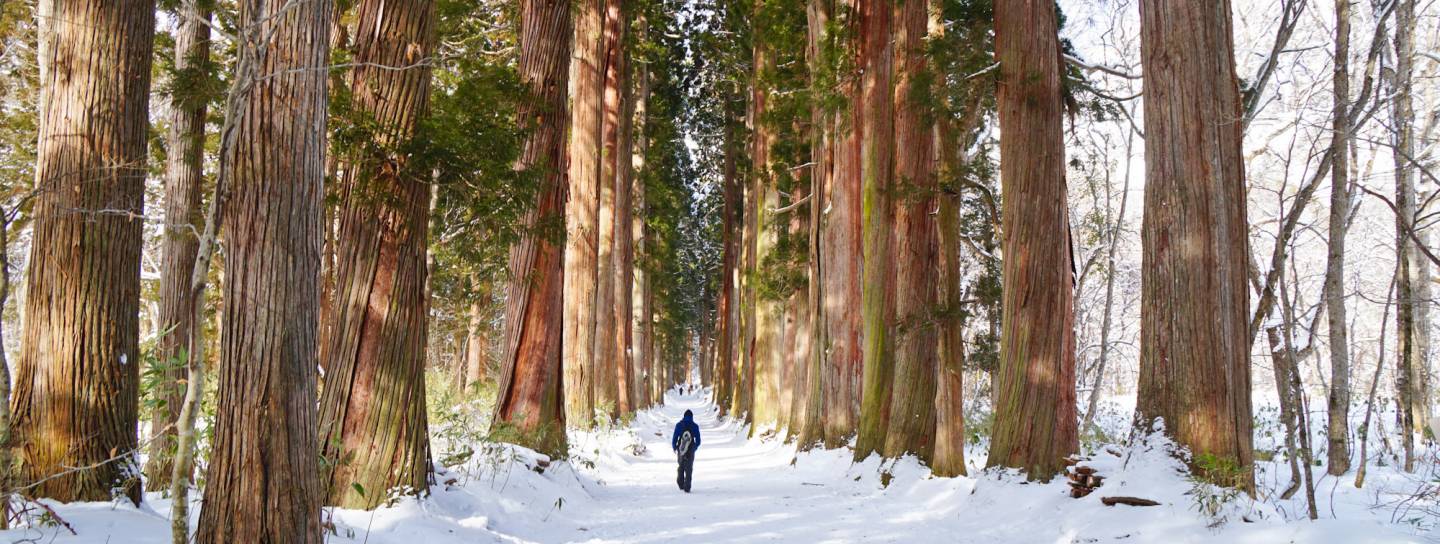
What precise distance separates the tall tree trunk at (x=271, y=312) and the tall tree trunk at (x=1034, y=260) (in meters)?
6.99

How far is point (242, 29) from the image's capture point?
167 inches

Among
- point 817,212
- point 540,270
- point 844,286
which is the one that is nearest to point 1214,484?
point 540,270

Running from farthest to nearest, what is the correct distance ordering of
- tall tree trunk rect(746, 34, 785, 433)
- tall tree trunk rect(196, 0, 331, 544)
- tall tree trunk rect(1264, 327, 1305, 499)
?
1. tall tree trunk rect(746, 34, 785, 433)
2. tall tree trunk rect(1264, 327, 1305, 499)
3. tall tree trunk rect(196, 0, 331, 544)

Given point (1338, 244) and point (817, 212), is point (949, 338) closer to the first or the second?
point (1338, 244)

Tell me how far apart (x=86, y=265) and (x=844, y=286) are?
38.2ft

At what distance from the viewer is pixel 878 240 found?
13062 millimetres

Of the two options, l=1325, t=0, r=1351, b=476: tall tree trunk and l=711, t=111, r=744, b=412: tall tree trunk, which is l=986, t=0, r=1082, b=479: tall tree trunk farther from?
→ l=711, t=111, r=744, b=412: tall tree trunk

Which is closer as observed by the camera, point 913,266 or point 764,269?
point 913,266

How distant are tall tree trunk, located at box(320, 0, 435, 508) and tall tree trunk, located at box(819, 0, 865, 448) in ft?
28.5

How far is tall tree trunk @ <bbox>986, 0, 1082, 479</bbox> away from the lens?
9.30m

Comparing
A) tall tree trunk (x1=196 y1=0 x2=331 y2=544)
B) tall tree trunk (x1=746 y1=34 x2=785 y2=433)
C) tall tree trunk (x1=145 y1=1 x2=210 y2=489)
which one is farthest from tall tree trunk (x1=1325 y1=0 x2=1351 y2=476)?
tall tree trunk (x1=746 y1=34 x2=785 y2=433)

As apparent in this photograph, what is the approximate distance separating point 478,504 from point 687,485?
182 inches

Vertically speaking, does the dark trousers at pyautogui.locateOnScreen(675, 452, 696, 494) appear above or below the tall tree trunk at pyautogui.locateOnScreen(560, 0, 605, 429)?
below

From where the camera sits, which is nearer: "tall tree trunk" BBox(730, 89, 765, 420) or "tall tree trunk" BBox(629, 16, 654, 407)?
"tall tree trunk" BBox(730, 89, 765, 420)
